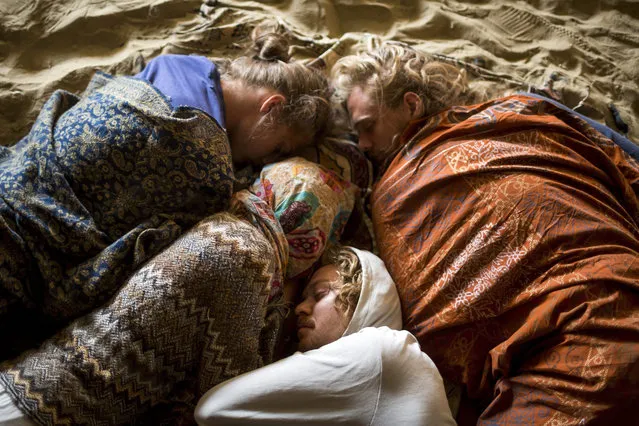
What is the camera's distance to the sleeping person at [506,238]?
1.28 metres

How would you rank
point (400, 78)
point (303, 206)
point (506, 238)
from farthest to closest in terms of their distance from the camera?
point (400, 78) < point (303, 206) < point (506, 238)

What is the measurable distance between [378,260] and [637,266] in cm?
73

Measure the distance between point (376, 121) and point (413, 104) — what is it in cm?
15

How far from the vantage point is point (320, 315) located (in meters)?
1.46

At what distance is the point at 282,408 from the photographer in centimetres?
120

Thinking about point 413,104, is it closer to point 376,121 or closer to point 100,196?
point 376,121

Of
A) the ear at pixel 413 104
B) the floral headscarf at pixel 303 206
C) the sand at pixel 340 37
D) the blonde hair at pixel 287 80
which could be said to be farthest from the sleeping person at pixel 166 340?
the sand at pixel 340 37

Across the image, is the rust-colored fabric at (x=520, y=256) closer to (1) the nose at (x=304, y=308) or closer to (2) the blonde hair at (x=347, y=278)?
(2) the blonde hair at (x=347, y=278)

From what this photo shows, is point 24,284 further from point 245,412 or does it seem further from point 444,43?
point 444,43

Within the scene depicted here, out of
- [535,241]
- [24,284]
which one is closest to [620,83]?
[535,241]

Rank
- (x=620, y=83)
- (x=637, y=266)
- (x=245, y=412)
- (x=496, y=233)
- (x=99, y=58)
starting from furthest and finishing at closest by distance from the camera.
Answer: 1. (x=620, y=83)
2. (x=99, y=58)
3. (x=496, y=233)
4. (x=637, y=266)
5. (x=245, y=412)

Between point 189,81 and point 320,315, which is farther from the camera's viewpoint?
point 189,81

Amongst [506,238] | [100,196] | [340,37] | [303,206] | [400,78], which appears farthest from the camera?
[340,37]

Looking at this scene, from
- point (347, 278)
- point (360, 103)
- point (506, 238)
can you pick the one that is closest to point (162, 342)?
point (347, 278)
